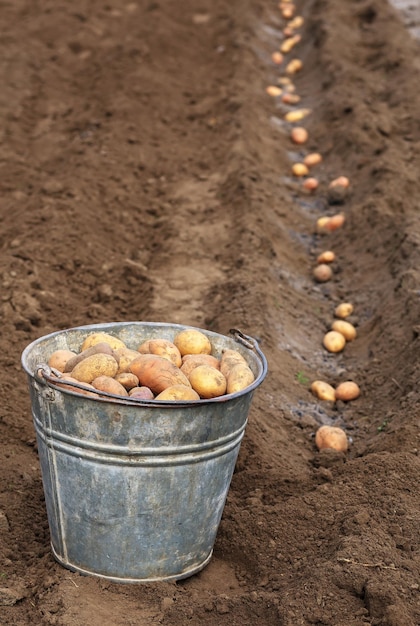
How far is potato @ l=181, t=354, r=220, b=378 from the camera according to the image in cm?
354

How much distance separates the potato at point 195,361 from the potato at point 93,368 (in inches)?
13.5

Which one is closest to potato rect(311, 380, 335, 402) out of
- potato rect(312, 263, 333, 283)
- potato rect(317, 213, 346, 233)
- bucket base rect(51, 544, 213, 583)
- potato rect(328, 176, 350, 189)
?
potato rect(312, 263, 333, 283)

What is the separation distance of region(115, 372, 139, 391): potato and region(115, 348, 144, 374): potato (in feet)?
0.35

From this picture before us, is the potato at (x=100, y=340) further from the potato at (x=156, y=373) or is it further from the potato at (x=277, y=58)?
the potato at (x=277, y=58)

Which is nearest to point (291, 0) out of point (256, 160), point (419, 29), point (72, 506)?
point (419, 29)

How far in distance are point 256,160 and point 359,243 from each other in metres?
1.84

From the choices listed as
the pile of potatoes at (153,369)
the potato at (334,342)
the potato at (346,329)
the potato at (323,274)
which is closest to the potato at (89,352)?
the pile of potatoes at (153,369)

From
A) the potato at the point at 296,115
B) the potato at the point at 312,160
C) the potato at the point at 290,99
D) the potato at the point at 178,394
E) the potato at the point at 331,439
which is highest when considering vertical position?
the potato at the point at 178,394

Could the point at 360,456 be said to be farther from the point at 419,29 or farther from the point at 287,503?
the point at 419,29

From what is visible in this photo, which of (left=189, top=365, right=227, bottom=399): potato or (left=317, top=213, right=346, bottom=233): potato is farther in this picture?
(left=317, top=213, right=346, bottom=233): potato

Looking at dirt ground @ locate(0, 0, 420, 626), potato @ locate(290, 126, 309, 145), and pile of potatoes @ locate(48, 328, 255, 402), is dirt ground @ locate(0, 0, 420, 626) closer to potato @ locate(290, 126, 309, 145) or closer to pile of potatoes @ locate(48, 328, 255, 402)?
potato @ locate(290, 126, 309, 145)

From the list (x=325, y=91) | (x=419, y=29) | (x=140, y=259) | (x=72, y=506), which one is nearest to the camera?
(x=72, y=506)

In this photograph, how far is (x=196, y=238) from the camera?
23.7ft

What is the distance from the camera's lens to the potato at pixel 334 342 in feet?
20.0
